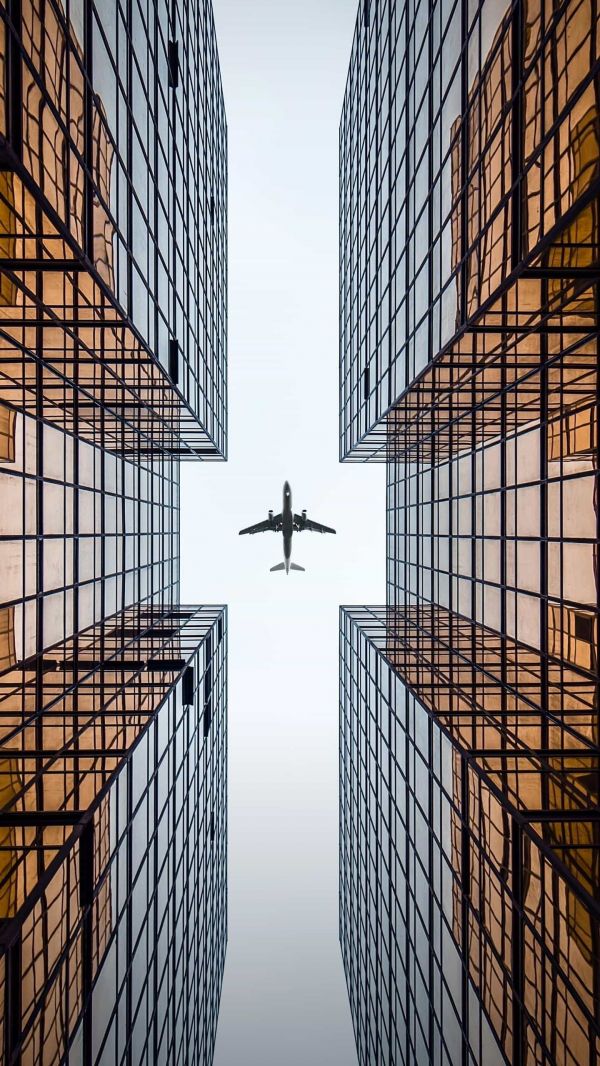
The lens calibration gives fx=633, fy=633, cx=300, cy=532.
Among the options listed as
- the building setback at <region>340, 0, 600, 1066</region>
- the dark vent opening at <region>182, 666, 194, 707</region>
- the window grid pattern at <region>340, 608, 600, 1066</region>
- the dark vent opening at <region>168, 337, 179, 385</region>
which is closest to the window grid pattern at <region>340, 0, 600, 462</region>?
the building setback at <region>340, 0, 600, 1066</region>

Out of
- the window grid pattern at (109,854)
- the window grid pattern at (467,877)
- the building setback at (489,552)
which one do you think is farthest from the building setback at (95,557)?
the building setback at (489,552)

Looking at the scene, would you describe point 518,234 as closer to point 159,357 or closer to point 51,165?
point 51,165

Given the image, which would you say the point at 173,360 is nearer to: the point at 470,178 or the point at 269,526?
the point at 470,178

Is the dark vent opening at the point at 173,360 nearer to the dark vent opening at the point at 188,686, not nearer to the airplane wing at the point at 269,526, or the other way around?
the dark vent opening at the point at 188,686

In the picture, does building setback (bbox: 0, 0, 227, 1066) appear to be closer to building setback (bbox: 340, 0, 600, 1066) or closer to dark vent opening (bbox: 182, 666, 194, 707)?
dark vent opening (bbox: 182, 666, 194, 707)

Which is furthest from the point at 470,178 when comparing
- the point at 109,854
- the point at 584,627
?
the point at 109,854

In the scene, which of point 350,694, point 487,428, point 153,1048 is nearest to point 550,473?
point 487,428
